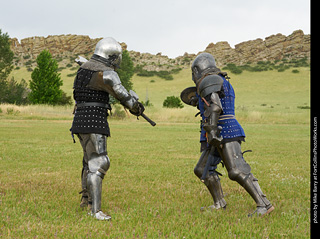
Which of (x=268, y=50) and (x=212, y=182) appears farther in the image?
(x=268, y=50)

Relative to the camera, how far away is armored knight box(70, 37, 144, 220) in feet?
15.2

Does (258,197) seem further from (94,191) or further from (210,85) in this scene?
(94,191)

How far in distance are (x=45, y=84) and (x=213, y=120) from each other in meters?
37.7

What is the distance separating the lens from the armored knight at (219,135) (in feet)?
15.0

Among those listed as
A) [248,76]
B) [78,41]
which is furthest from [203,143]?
[78,41]

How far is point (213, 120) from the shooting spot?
4.53m

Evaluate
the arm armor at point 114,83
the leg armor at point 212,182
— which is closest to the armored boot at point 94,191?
the arm armor at point 114,83

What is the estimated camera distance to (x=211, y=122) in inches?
178

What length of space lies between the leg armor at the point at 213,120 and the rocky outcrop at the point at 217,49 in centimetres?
11555

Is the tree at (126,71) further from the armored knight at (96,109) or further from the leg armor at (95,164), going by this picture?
the leg armor at (95,164)

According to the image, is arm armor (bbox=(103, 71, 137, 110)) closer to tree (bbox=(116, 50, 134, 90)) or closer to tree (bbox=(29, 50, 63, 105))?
tree (bbox=(29, 50, 63, 105))

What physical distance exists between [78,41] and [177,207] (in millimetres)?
155998

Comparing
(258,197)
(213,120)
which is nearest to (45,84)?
(213,120)

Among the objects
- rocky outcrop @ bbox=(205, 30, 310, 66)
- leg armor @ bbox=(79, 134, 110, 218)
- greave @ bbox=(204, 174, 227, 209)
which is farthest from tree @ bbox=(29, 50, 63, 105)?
rocky outcrop @ bbox=(205, 30, 310, 66)
